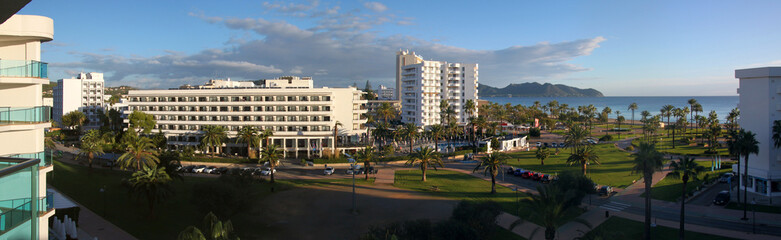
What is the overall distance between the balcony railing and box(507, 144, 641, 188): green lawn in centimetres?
5481

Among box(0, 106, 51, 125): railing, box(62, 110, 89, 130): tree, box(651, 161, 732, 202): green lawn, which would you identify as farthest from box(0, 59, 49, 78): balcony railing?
box(62, 110, 89, 130): tree

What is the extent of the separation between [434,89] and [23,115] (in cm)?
11639

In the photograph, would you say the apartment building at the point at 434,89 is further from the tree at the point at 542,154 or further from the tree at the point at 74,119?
the tree at the point at 74,119

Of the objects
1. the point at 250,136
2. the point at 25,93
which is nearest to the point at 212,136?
the point at 250,136

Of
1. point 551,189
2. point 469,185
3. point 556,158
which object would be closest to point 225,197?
point 551,189

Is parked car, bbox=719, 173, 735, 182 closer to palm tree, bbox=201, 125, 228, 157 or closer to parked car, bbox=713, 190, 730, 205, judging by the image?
parked car, bbox=713, 190, 730, 205

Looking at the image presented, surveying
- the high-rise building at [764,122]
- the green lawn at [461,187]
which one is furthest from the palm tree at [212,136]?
the high-rise building at [764,122]

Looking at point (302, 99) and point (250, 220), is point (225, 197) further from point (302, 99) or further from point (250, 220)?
Result: point (302, 99)

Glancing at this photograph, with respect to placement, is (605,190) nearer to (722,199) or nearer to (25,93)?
(722,199)

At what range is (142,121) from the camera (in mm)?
87188

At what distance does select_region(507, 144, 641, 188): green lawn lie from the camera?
56062mm

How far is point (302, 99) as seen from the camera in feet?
Answer: 280

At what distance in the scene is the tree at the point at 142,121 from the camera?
86.6 meters

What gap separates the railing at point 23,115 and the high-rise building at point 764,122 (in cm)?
5952
